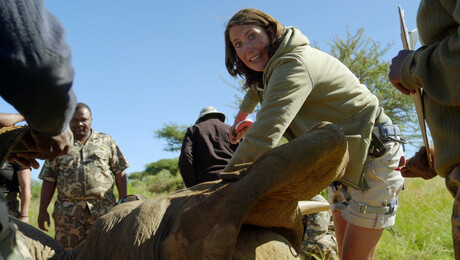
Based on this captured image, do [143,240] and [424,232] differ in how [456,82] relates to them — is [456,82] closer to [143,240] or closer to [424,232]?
[143,240]

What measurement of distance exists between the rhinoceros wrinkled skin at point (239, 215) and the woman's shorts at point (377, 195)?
126cm

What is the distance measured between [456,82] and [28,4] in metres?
1.65

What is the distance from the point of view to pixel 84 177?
6.63m

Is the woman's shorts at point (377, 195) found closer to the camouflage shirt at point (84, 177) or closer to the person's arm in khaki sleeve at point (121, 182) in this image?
the camouflage shirt at point (84, 177)

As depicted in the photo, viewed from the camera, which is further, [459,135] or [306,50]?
[306,50]

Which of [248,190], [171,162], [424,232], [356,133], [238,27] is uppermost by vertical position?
[238,27]

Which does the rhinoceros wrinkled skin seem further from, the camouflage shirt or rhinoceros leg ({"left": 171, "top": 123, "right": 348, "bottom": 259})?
the camouflage shirt

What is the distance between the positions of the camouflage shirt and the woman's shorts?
13.4ft

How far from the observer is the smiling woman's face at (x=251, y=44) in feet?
10.5

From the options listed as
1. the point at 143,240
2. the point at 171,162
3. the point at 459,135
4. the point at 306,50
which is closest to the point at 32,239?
the point at 143,240

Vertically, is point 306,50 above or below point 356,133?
above

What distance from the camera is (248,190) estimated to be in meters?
1.68

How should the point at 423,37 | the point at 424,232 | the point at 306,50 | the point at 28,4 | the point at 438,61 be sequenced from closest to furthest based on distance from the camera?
the point at 28,4 → the point at 438,61 → the point at 423,37 → the point at 306,50 → the point at 424,232

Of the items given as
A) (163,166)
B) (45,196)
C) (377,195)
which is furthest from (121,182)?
(163,166)
